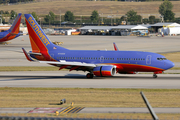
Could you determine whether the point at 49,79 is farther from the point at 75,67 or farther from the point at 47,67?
the point at 47,67

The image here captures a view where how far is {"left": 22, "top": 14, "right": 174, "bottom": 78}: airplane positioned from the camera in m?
47.6

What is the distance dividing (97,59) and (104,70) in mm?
3373

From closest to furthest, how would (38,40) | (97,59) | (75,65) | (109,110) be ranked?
(109,110) → (75,65) → (97,59) → (38,40)

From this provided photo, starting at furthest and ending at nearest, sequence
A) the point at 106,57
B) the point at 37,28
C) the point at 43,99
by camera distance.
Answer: the point at 37,28, the point at 106,57, the point at 43,99

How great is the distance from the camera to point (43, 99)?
108 feet

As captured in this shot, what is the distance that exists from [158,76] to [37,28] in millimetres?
21812

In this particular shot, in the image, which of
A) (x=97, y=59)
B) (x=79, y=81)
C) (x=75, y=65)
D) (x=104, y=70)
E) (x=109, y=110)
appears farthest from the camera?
(x=97, y=59)

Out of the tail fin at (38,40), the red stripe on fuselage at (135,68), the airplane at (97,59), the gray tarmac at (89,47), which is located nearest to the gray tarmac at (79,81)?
the red stripe on fuselage at (135,68)

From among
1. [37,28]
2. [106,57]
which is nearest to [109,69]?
[106,57]

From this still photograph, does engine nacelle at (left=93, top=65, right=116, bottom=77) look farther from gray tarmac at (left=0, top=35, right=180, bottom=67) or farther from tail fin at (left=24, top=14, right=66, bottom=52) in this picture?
gray tarmac at (left=0, top=35, right=180, bottom=67)

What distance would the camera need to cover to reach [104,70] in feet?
154

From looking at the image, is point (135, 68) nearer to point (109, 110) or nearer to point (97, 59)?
point (97, 59)

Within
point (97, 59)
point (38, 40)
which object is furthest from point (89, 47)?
point (97, 59)

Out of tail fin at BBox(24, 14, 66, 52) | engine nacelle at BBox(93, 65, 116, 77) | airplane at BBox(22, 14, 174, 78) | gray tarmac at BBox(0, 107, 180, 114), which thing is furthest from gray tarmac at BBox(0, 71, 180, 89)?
gray tarmac at BBox(0, 107, 180, 114)
